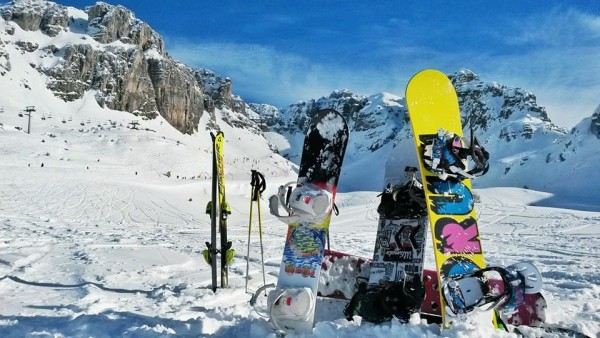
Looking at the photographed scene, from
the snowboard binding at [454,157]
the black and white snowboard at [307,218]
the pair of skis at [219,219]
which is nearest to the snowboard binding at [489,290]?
the snowboard binding at [454,157]

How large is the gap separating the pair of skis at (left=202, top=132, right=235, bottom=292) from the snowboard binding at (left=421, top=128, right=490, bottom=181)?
2.94 metres

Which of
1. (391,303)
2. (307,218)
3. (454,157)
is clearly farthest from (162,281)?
(454,157)

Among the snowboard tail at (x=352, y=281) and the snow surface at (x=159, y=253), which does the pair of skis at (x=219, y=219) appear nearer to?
the snow surface at (x=159, y=253)

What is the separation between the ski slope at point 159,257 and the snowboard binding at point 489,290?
0.19 meters

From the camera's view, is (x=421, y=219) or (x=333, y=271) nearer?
(x=421, y=219)

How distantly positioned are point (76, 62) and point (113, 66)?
6.63m

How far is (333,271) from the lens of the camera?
16.8 ft

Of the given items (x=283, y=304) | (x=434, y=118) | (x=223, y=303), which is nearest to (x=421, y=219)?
(x=434, y=118)

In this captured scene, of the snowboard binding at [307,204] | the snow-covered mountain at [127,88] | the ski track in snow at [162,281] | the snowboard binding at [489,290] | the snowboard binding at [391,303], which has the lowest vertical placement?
the ski track in snow at [162,281]

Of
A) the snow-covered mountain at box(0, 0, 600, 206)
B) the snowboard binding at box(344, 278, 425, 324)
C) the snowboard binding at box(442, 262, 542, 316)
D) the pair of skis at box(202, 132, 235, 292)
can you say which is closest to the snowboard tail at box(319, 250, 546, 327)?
the snowboard binding at box(344, 278, 425, 324)

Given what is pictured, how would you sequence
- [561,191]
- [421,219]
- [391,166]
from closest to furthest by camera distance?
[421,219]
[391,166]
[561,191]

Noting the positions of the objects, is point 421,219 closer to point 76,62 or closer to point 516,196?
point 516,196

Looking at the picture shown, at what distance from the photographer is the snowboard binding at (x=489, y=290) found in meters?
3.69

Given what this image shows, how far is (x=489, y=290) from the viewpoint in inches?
149
